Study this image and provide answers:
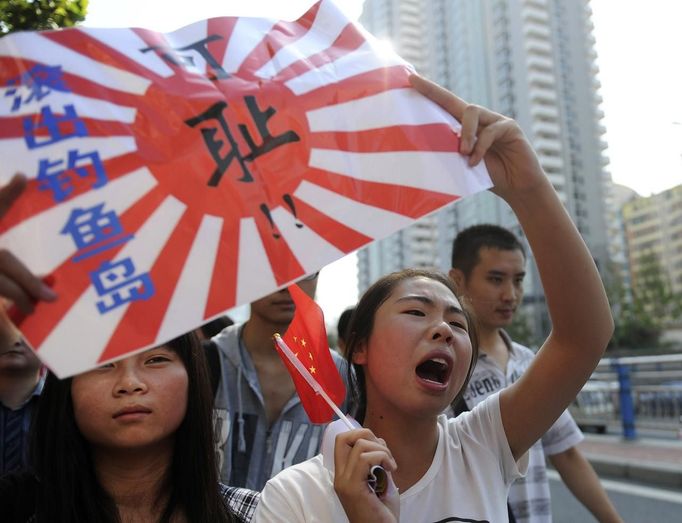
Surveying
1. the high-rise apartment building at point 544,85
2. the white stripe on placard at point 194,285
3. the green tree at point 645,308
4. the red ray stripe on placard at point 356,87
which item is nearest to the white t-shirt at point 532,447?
the red ray stripe on placard at point 356,87

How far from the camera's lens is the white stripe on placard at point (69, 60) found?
3.27 feet

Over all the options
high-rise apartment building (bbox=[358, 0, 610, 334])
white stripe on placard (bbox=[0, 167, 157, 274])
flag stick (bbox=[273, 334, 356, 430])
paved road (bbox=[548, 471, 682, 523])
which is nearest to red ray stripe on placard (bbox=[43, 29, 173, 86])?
white stripe on placard (bbox=[0, 167, 157, 274])

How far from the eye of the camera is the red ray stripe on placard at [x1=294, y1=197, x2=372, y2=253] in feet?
3.33

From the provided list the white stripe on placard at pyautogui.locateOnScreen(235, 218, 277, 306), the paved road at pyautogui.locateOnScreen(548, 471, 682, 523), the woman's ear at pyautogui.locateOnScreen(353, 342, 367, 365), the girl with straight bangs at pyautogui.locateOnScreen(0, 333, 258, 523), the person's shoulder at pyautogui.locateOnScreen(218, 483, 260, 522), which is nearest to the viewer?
the white stripe on placard at pyautogui.locateOnScreen(235, 218, 277, 306)

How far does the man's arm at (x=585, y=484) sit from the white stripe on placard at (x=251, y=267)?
76.6 inches

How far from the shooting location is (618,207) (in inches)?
3150

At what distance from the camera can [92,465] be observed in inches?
59.8

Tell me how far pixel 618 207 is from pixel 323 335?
283ft

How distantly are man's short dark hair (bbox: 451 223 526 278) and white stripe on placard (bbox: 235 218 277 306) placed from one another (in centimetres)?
195

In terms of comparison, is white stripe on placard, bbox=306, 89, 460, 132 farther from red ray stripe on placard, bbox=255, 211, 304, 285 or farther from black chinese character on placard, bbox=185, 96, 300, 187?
red ray stripe on placard, bbox=255, 211, 304, 285

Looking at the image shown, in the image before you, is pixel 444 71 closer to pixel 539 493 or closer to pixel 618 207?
pixel 618 207

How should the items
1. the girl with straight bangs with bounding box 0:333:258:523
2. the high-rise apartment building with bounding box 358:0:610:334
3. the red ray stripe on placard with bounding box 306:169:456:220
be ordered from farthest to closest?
the high-rise apartment building with bounding box 358:0:610:334
the girl with straight bangs with bounding box 0:333:258:523
the red ray stripe on placard with bounding box 306:169:456:220

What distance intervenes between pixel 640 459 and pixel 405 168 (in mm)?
7916

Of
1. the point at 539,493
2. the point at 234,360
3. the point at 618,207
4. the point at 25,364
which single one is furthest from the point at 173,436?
the point at 618,207
